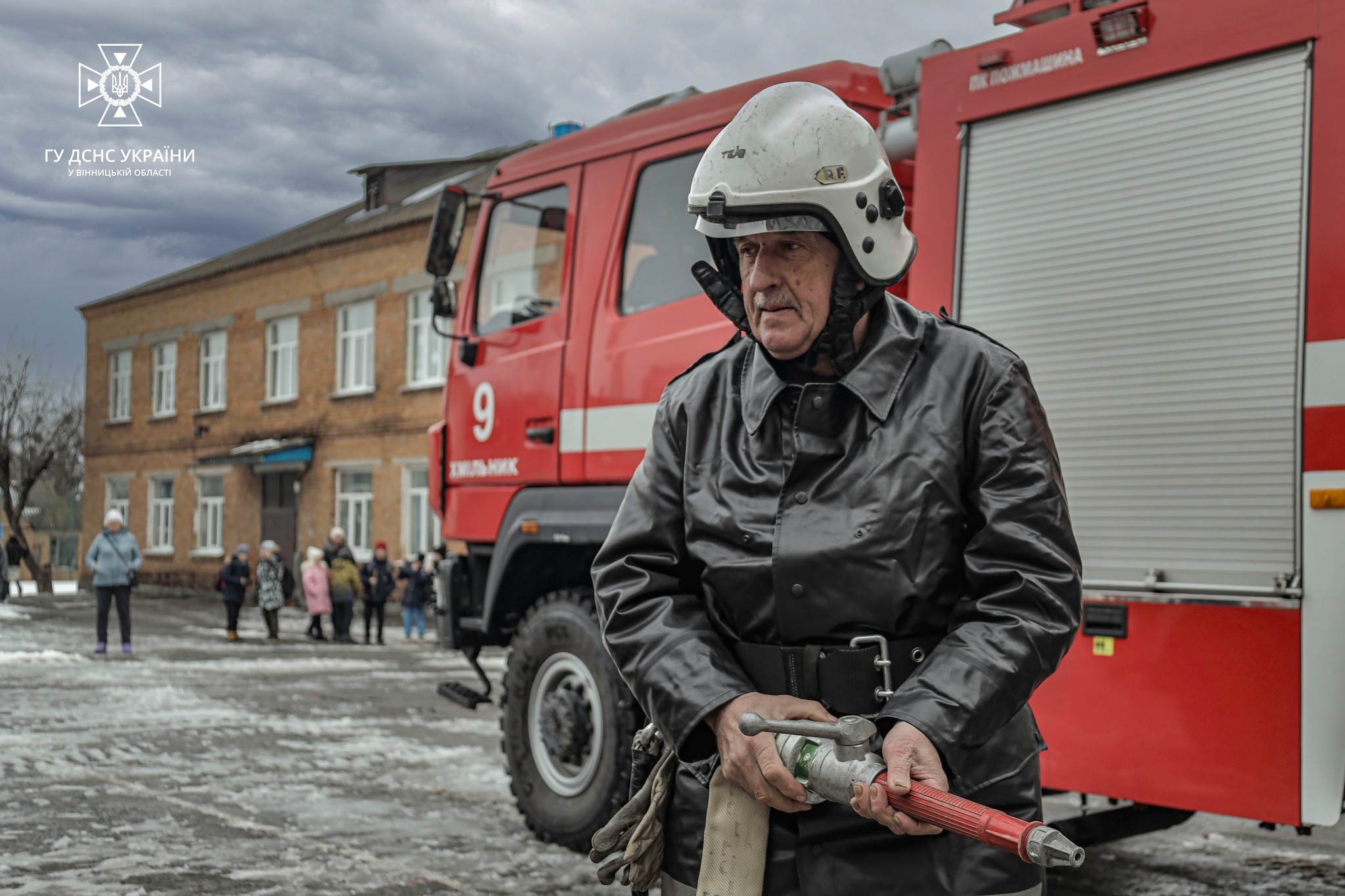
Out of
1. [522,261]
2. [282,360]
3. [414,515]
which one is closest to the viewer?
[522,261]

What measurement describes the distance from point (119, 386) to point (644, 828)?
3878 cm

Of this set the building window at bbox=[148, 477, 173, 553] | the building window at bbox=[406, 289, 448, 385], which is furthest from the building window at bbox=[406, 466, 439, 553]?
the building window at bbox=[148, 477, 173, 553]

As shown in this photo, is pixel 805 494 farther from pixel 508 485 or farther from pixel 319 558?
pixel 319 558

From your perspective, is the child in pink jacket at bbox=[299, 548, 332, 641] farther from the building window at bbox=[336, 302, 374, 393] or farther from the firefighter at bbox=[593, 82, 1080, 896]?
the firefighter at bbox=[593, 82, 1080, 896]

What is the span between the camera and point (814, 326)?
7.07 ft

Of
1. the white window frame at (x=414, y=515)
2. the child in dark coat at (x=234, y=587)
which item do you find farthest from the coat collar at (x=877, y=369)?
the white window frame at (x=414, y=515)

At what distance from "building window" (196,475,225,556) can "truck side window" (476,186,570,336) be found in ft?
91.8

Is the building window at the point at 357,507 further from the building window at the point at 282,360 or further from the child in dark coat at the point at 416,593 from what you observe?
the child in dark coat at the point at 416,593

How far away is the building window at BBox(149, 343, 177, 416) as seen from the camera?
116 ft

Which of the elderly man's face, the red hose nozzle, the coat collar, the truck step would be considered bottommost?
the truck step

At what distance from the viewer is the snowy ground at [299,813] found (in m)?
5.27

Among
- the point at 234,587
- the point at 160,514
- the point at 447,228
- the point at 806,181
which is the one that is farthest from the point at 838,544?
the point at 160,514

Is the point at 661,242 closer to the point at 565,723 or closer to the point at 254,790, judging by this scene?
the point at 565,723

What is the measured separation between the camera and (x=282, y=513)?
30750 millimetres
